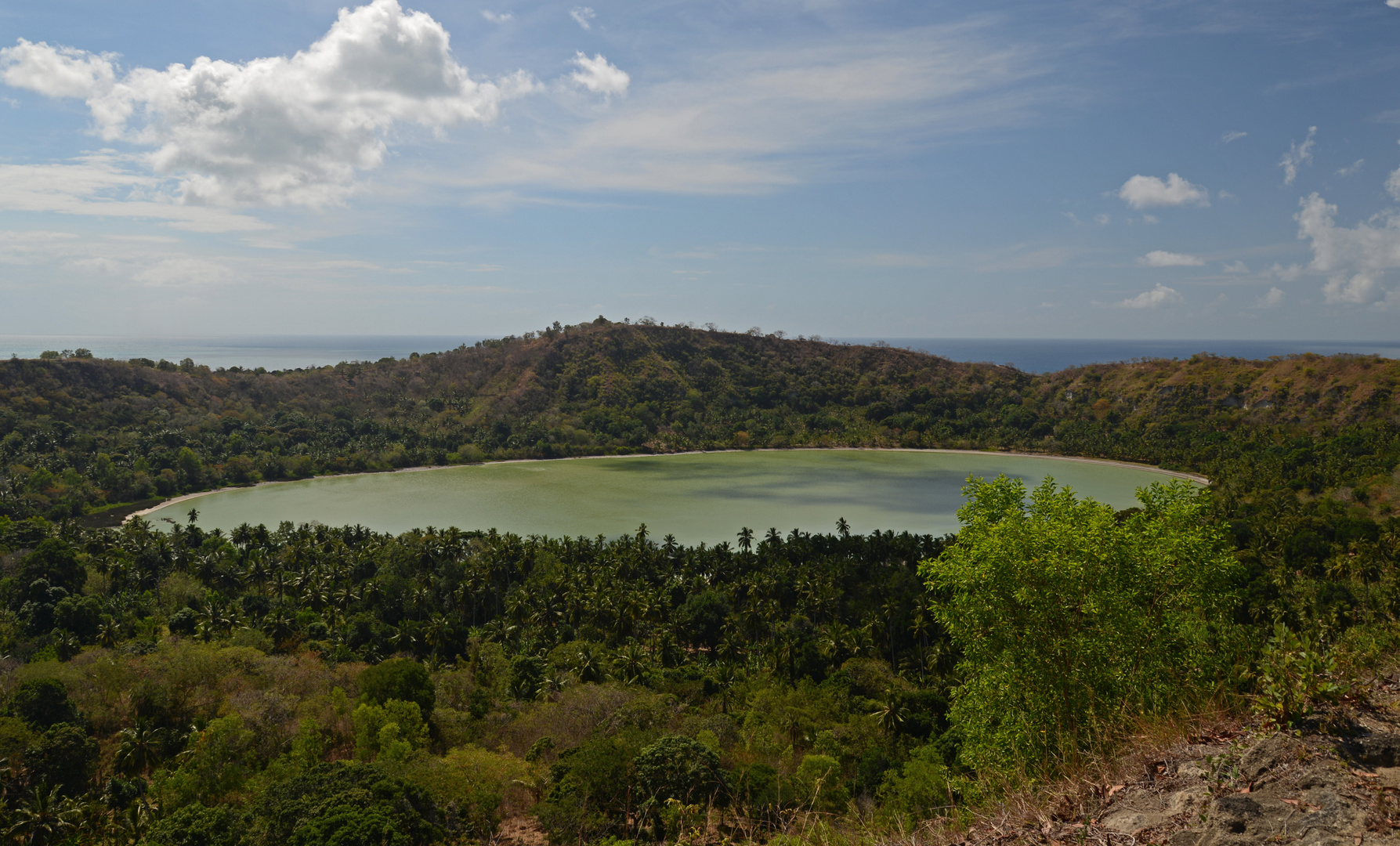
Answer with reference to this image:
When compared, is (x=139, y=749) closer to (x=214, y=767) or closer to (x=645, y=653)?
(x=214, y=767)

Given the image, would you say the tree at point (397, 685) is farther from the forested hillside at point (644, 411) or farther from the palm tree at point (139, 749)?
the forested hillside at point (644, 411)

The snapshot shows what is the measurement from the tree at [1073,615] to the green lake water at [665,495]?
144 ft

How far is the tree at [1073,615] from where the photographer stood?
10.0m

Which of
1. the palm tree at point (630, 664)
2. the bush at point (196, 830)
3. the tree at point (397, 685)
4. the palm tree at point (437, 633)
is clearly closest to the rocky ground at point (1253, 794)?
the bush at point (196, 830)

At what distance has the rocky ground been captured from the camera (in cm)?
452

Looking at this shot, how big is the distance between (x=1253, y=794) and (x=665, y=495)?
2840 inches

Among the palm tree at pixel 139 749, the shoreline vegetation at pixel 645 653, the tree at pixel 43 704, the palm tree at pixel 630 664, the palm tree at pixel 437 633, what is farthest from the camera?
the palm tree at pixel 437 633

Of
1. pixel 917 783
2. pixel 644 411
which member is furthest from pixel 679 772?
pixel 644 411

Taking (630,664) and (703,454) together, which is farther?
(703,454)

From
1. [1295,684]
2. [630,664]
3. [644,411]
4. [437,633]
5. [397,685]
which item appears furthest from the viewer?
[644,411]

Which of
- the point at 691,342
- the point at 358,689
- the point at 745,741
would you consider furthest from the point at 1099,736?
the point at 691,342

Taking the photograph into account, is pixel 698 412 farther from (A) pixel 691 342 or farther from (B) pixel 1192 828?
(B) pixel 1192 828

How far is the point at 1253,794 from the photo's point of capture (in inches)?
196

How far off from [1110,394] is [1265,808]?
136 m
